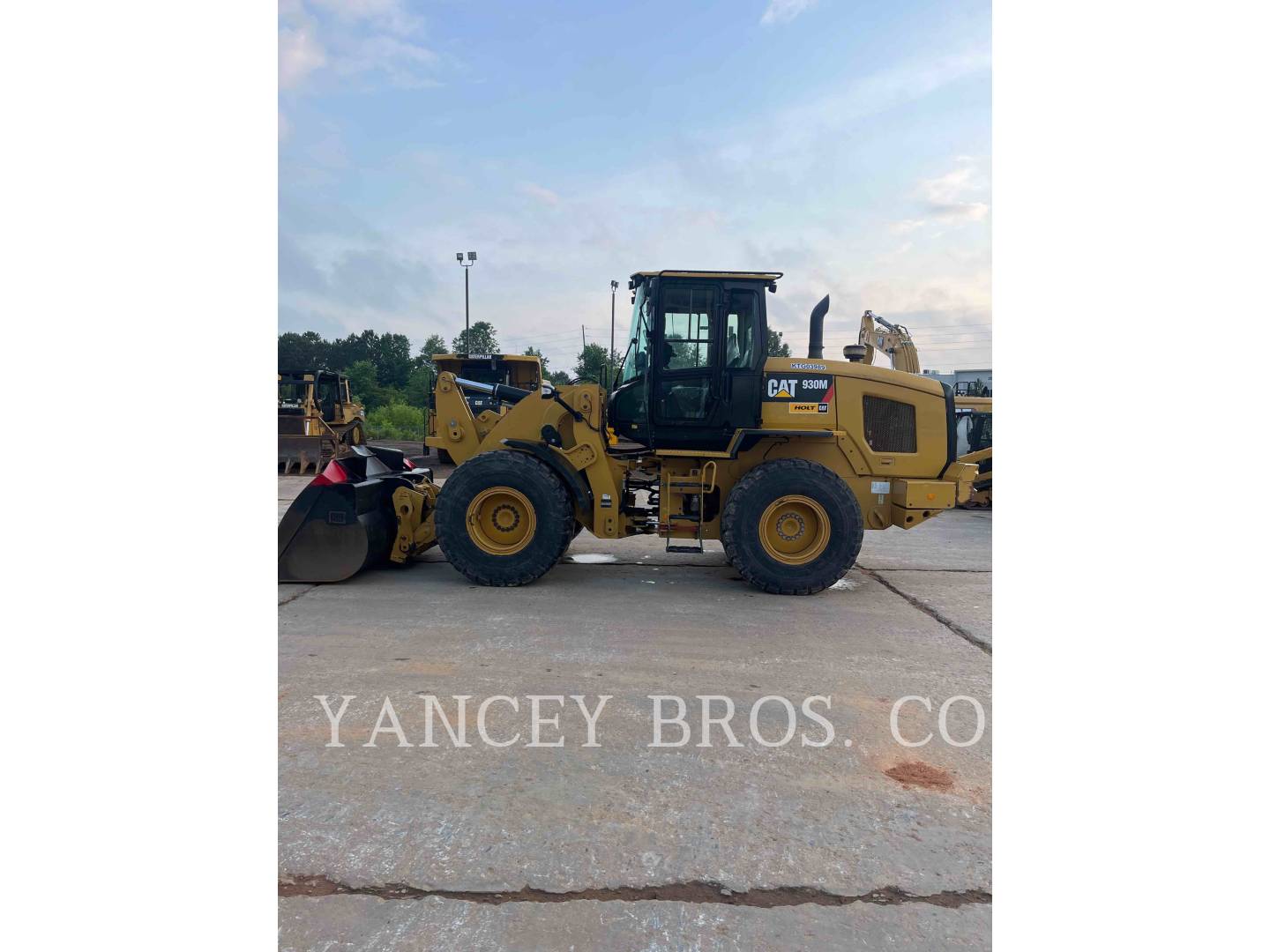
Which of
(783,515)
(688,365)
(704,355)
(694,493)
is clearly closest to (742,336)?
(704,355)

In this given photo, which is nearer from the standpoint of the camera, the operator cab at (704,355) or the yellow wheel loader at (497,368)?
the operator cab at (704,355)

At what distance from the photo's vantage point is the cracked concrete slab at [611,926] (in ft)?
6.53

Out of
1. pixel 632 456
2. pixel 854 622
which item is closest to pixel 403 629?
pixel 632 456

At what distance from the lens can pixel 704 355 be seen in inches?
242

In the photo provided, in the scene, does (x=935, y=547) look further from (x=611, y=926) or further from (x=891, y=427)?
(x=611, y=926)

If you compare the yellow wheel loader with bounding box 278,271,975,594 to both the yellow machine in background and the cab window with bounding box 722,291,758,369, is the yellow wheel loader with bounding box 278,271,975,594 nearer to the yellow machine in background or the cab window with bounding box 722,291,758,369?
the cab window with bounding box 722,291,758,369

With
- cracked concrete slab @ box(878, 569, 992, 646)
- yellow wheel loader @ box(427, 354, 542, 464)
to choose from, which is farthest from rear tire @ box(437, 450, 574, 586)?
yellow wheel loader @ box(427, 354, 542, 464)

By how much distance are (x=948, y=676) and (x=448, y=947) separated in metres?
3.03

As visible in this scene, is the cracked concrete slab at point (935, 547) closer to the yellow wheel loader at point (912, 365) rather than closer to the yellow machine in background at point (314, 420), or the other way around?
the yellow wheel loader at point (912, 365)

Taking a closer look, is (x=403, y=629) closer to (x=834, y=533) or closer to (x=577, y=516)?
(x=577, y=516)

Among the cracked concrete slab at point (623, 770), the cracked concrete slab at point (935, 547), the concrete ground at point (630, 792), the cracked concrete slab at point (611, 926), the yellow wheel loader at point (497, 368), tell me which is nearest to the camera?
the cracked concrete slab at point (611, 926)

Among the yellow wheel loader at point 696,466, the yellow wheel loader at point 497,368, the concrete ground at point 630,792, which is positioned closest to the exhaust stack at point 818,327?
the yellow wheel loader at point 696,466

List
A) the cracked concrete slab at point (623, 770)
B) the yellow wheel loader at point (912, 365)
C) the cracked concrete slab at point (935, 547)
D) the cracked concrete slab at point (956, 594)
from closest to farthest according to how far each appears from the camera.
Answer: the cracked concrete slab at point (623, 770) < the cracked concrete slab at point (956, 594) < the cracked concrete slab at point (935, 547) < the yellow wheel loader at point (912, 365)

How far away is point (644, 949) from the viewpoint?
1.98m
